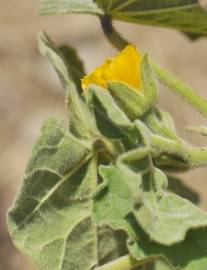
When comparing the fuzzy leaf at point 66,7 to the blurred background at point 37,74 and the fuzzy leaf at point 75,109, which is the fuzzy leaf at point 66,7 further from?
the blurred background at point 37,74

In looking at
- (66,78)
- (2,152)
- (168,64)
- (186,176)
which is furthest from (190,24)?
(168,64)

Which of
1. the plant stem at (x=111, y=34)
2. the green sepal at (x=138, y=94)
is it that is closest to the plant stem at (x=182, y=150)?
the green sepal at (x=138, y=94)

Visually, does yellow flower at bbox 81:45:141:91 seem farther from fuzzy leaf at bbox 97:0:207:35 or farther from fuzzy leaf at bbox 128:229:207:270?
fuzzy leaf at bbox 128:229:207:270

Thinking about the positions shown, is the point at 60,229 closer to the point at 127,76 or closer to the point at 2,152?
the point at 127,76

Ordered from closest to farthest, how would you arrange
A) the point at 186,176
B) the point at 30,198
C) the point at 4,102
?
the point at 30,198, the point at 186,176, the point at 4,102

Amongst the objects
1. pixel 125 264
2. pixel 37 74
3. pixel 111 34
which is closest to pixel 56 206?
pixel 125 264

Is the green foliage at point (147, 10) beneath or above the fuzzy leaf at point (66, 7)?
beneath
